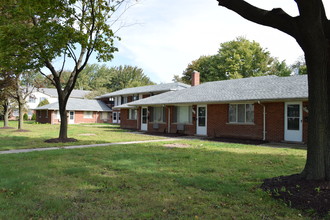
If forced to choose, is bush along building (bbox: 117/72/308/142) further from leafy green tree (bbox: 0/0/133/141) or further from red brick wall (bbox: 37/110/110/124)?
red brick wall (bbox: 37/110/110/124)

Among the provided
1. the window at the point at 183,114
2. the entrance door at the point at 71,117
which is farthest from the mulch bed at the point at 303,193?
the entrance door at the point at 71,117

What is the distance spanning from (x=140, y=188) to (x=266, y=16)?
4.55m

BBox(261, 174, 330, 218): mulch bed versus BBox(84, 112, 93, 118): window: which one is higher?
BBox(84, 112, 93, 118): window

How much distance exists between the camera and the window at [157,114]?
930 inches

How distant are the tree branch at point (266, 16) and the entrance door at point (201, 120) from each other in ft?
46.5

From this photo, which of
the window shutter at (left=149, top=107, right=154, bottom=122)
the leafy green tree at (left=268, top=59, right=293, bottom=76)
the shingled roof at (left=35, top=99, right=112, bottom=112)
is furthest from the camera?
the leafy green tree at (left=268, top=59, right=293, bottom=76)

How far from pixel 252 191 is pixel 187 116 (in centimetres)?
1600

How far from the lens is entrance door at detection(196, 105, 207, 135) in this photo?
1955 cm

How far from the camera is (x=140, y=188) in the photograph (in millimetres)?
5469

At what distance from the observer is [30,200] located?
15.2 ft

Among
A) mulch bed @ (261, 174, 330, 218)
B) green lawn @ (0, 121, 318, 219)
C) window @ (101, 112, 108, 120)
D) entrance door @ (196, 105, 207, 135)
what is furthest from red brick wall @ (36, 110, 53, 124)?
mulch bed @ (261, 174, 330, 218)

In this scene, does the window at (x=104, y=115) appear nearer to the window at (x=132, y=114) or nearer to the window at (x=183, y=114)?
the window at (x=132, y=114)

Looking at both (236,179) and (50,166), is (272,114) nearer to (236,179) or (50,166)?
(236,179)

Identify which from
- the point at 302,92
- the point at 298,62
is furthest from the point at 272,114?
the point at 298,62
